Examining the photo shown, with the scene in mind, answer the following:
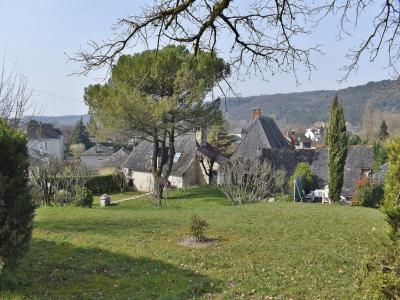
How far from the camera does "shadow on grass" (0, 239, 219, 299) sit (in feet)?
20.8

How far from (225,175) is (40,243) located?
47.8 feet

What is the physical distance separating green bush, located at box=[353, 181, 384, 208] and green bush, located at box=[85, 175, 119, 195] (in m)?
21.6

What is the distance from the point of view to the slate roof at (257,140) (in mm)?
32094

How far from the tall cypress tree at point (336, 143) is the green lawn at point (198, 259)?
876cm

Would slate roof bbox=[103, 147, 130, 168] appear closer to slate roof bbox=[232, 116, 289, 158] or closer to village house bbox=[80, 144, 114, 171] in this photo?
village house bbox=[80, 144, 114, 171]

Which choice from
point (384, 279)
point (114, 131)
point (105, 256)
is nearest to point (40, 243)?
point (105, 256)

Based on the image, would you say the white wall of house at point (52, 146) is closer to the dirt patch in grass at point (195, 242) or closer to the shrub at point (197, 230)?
the dirt patch in grass at point (195, 242)

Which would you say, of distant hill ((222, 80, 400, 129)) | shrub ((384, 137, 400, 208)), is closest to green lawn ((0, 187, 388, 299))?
shrub ((384, 137, 400, 208))

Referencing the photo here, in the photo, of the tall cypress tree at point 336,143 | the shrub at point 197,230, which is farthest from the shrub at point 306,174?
the shrub at point 197,230

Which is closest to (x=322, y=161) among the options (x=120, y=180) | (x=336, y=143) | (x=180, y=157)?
(x=336, y=143)

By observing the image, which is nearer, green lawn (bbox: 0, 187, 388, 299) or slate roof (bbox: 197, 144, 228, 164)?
green lawn (bbox: 0, 187, 388, 299)

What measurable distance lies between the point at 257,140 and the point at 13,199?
27372 millimetres

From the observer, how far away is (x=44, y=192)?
21.1m

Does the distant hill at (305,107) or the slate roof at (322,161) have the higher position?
the distant hill at (305,107)
